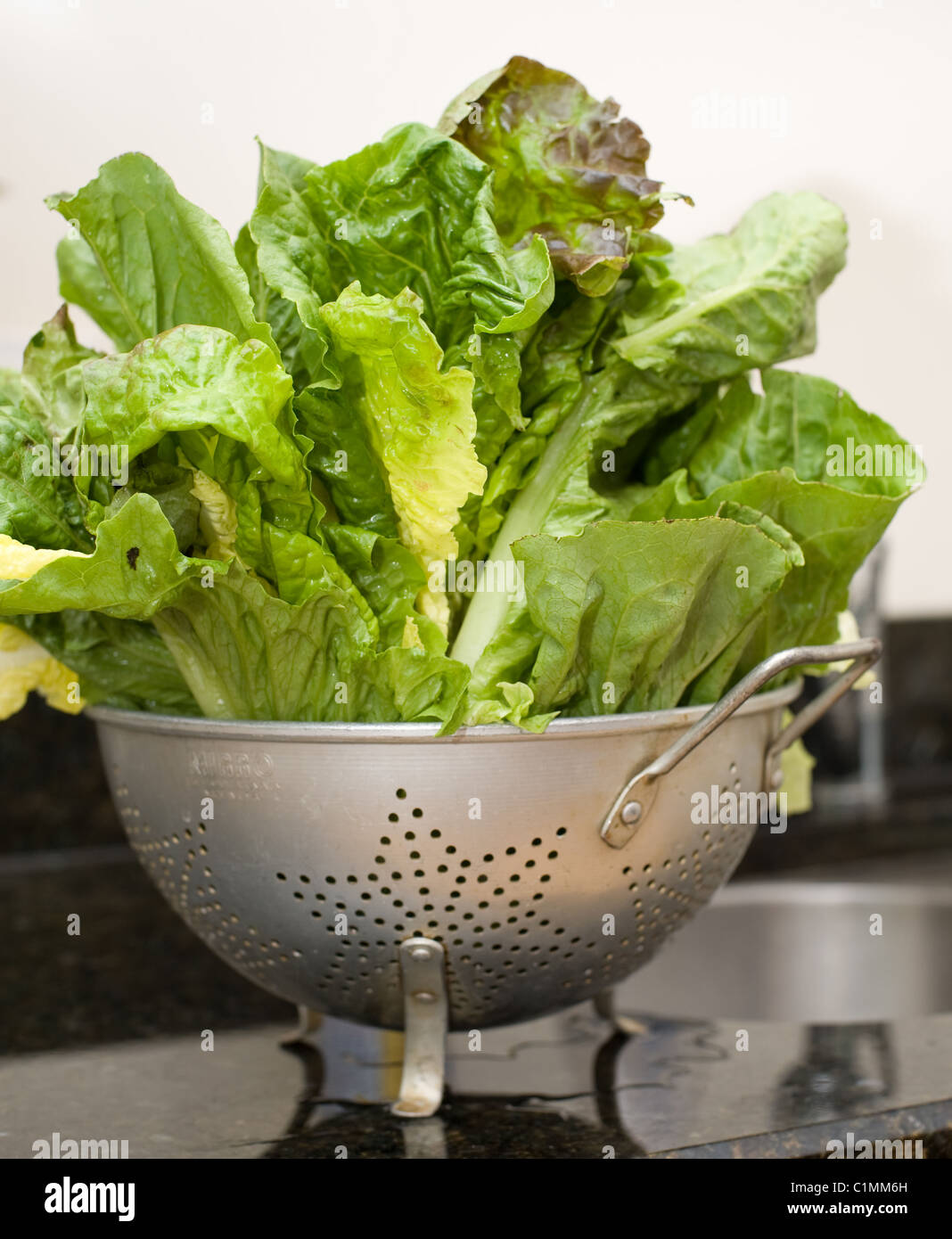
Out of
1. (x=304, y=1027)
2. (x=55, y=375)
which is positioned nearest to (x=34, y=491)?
(x=55, y=375)

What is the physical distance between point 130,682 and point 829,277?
481 mm

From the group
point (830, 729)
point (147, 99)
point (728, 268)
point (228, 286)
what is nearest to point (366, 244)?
point (228, 286)

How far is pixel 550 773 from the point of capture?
578mm

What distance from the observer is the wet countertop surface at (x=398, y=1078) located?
65cm

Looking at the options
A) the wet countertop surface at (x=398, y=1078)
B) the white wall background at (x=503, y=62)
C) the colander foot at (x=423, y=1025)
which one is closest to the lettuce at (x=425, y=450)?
the colander foot at (x=423, y=1025)

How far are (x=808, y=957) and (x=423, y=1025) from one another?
2.31 feet

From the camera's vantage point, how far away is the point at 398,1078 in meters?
0.77

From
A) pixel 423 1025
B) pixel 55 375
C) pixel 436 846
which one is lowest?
pixel 423 1025

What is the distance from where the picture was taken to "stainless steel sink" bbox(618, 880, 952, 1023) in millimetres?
1146

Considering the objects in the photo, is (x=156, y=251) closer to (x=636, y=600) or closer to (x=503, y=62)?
(x=636, y=600)

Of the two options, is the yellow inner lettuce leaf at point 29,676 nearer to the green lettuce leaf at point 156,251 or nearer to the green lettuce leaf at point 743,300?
the green lettuce leaf at point 156,251

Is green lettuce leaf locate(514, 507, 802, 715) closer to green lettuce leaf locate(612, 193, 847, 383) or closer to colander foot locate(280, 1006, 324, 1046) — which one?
green lettuce leaf locate(612, 193, 847, 383)

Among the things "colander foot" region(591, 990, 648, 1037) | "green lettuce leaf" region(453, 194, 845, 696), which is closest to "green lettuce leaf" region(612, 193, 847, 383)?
"green lettuce leaf" region(453, 194, 845, 696)

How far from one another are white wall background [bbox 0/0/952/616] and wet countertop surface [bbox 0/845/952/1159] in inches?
27.4
